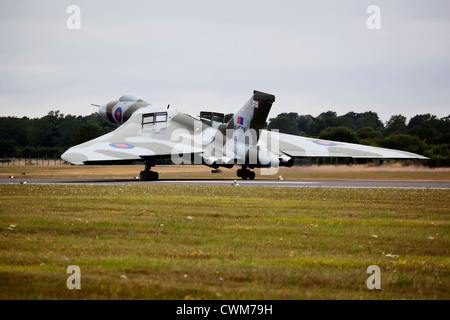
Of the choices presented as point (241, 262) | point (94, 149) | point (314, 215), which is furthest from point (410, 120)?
point (241, 262)

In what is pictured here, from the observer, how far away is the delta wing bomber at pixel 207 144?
38469mm

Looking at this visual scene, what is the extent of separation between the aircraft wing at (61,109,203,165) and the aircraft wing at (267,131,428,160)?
6.39 meters

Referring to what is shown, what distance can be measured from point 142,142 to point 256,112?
27.3ft

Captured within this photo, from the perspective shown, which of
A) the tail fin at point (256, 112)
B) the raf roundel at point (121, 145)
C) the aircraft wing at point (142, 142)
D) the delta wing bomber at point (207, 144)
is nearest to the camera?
the aircraft wing at point (142, 142)

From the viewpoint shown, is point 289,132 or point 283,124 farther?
point 283,124

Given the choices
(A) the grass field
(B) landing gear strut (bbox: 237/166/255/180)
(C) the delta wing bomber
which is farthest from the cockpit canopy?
(A) the grass field

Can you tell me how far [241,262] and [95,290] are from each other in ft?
9.55

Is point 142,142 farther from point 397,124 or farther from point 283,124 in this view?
point 397,124

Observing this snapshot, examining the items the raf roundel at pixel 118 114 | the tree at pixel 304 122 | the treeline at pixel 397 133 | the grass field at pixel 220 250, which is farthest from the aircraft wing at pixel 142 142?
the tree at pixel 304 122

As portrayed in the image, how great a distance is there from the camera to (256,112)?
127 ft

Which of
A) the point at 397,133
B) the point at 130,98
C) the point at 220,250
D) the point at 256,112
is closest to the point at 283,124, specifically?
the point at 397,133

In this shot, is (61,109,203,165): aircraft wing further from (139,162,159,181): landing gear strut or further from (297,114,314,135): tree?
(297,114,314,135): tree

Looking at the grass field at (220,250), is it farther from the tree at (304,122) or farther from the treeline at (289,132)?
the tree at (304,122)
